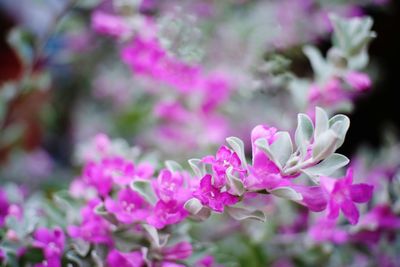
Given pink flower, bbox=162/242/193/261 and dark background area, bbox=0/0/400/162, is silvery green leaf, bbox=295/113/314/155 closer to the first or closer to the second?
pink flower, bbox=162/242/193/261

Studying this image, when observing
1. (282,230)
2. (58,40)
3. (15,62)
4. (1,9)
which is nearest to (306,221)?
(282,230)

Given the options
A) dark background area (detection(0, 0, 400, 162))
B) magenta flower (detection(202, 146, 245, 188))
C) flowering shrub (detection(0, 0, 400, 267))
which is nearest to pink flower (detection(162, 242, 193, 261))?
Answer: flowering shrub (detection(0, 0, 400, 267))

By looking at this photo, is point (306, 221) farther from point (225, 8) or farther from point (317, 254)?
point (225, 8)

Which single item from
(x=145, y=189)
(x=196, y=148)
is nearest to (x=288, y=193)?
(x=145, y=189)

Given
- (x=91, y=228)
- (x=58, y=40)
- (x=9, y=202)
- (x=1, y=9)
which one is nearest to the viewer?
(x=91, y=228)

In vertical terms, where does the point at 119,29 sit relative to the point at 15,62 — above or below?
above

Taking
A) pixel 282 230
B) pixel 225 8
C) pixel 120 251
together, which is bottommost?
pixel 282 230

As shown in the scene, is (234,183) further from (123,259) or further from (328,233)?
(328,233)
